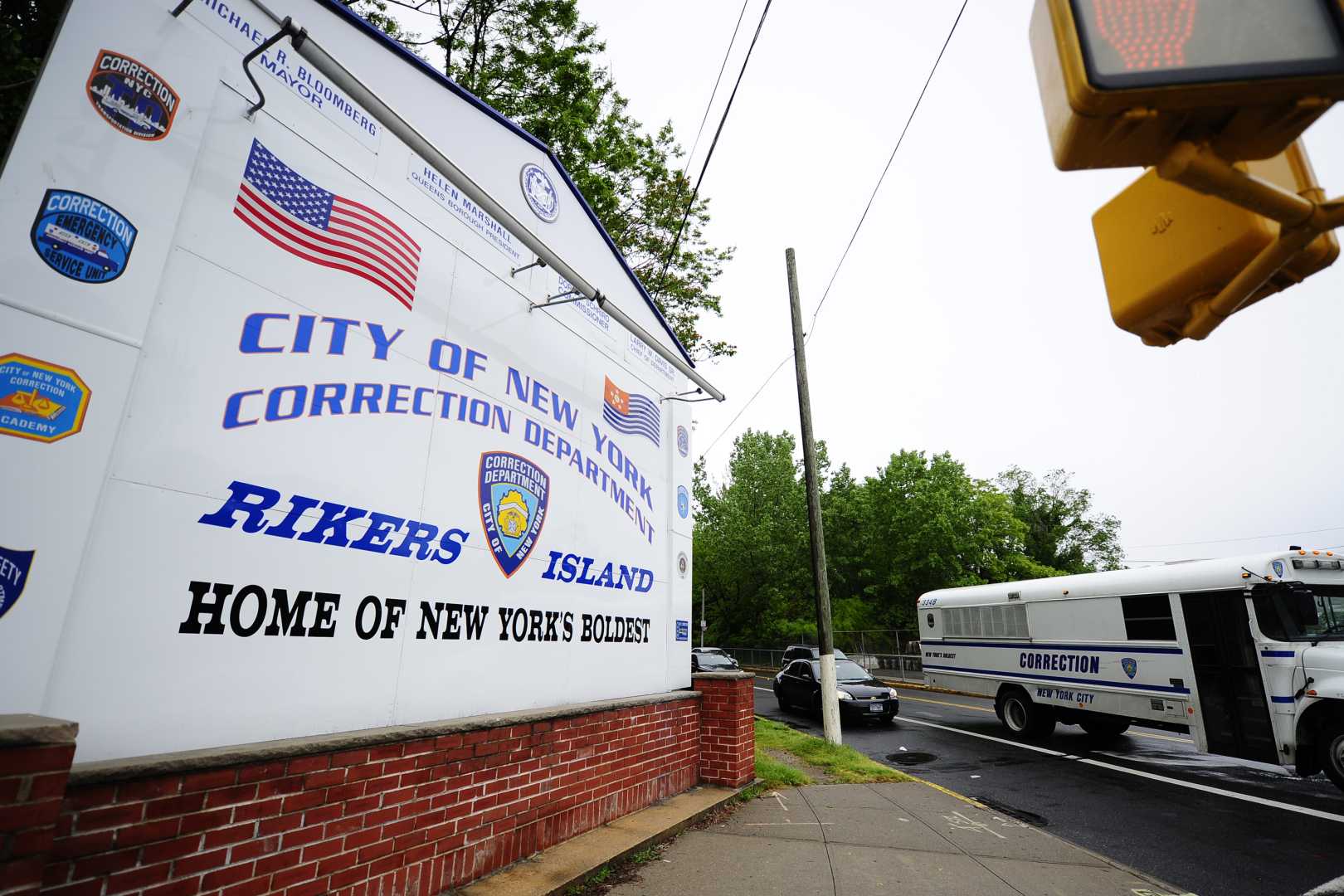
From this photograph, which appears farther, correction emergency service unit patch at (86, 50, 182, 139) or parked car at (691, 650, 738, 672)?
parked car at (691, 650, 738, 672)

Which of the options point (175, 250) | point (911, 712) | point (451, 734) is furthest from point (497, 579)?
point (911, 712)

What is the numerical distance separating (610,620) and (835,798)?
3514mm

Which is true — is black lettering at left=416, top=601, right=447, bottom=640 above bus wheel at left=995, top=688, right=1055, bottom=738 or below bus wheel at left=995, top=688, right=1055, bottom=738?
above

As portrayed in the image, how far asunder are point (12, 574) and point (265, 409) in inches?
49.8

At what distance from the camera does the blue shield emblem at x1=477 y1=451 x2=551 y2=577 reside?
15.7ft

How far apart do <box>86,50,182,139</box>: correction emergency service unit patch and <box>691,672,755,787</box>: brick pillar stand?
672cm

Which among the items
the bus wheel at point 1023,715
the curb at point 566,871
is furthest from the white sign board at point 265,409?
the bus wheel at point 1023,715

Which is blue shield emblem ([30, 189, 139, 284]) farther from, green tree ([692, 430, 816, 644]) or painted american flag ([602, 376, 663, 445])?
green tree ([692, 430, 816, 644])

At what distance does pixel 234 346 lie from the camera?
333cm

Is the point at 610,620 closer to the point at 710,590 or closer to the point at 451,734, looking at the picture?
the point at 451,734

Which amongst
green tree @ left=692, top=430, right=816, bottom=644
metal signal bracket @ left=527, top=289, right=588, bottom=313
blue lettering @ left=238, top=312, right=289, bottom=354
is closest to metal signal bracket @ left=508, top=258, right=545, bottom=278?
metal signal bracket @ left=527, top=289, right=588, bottom=313

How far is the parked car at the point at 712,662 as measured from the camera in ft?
61.2

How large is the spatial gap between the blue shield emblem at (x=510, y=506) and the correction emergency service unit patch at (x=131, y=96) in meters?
2.64

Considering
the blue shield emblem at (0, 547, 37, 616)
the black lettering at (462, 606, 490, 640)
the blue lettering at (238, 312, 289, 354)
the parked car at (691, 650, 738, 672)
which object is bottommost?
the parked car at (691, 650, 738, 672)
